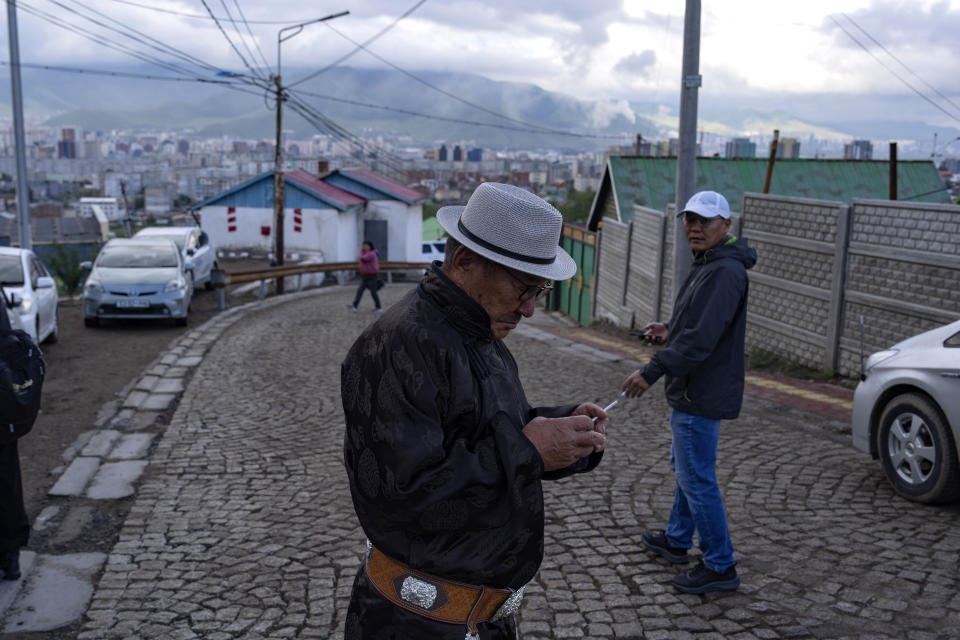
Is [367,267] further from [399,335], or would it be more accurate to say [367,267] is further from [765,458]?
[399,335]

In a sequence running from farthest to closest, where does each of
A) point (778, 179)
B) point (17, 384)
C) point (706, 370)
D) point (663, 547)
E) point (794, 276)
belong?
point (778, 179), point (794, 276), point (663, 547), point (17, 384), point (706, 370)

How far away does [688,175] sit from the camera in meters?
11.3

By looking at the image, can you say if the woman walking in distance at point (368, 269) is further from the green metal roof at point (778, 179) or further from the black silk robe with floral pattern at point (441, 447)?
the black silk robe with floral pattern at point (441, 447)

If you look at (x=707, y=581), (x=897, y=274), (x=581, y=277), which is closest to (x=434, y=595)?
(x=707, y=581)

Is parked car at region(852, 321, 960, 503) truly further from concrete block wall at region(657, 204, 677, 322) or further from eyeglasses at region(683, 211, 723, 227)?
concrete block wall at region(657, 204, 677, 322)

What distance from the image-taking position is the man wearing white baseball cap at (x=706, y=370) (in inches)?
176

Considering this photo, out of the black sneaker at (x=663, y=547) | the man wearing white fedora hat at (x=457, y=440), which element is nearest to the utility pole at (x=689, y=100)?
the black sneaker at (x=663, y=547)

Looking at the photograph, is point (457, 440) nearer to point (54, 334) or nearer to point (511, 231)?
point (511, 231)

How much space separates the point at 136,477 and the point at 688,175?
25.0 ft

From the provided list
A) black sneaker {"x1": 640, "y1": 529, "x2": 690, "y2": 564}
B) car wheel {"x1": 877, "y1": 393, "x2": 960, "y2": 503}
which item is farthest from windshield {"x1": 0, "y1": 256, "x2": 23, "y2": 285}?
car wheel {"x1": 877, "y1": 393, "x2": 960, "y2": 503}

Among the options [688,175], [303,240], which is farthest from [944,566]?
[303,240]

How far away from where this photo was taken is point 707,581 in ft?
15.2

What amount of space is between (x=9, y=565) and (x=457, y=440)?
12.8 feet

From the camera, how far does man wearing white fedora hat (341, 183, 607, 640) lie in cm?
218
